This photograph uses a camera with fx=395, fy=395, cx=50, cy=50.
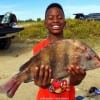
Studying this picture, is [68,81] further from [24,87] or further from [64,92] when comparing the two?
[24,87]

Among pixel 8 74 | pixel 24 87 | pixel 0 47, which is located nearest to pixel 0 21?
pixel 0 47

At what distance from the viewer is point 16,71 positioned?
28.1ft

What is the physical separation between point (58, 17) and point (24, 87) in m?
3.95

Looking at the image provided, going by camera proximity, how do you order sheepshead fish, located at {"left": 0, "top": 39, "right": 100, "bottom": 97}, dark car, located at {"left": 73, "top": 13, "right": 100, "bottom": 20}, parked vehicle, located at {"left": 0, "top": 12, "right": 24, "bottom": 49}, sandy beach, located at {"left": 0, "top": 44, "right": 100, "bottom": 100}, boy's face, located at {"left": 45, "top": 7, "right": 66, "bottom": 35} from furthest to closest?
dark car, located at {"left": 73, "top": 13, "right": 100, "bottom": 20}
parked vehicle, located at {"left": 0, "top": 12, "right": 24, "bottom": 49}
sandy beach, located at {"left": 0, "top": 44, "right": 100, "bottom": 100}
boy's face, located at {"left": 45, "top": 7, "right": 66, "bottom": 35}
sheepshead fish, located at {"left": 0, "top": 39, "right": 100, "bottom": 97}

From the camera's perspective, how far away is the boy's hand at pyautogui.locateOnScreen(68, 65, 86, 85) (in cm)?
278

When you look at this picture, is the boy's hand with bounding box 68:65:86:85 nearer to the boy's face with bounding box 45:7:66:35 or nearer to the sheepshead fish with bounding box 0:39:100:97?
the sheepshead fish with bounding box 0:39:100:97

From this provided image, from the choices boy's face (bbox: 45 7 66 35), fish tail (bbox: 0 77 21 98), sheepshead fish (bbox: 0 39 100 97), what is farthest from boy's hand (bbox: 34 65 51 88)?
boy's face (bbox: 45 7 66 35)

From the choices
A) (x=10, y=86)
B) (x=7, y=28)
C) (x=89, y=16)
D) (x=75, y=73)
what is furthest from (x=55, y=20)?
(x=89, y=16)

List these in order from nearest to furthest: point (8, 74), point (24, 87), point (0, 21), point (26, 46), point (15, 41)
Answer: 1. point (24, 87)
2. point (8, 74)
3. point (0, 21)
4. point (26, 46)
5. point (15, 41)

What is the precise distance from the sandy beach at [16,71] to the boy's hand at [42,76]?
11.2 ft

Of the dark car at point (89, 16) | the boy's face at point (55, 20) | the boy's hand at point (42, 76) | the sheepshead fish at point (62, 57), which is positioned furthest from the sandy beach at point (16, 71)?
the dark car at point (89, 16)

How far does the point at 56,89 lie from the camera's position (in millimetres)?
3207

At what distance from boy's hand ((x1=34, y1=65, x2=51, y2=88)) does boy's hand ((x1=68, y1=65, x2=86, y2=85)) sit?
158mm

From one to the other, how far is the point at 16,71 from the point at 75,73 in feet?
18.9
